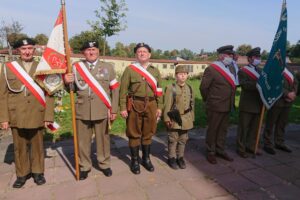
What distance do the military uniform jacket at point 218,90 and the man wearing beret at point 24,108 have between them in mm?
2425

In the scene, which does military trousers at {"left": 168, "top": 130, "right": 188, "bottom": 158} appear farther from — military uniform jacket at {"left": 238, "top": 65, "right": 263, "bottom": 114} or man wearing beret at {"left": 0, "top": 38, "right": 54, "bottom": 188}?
man wearing beret at {"left": 0, "top": 38, "right": 54, "bottom": 188}

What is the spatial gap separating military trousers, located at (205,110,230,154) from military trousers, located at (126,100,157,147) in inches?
40.7

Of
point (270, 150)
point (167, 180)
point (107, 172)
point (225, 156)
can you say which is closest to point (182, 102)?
point (167, 180)

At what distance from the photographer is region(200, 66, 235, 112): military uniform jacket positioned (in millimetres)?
4406

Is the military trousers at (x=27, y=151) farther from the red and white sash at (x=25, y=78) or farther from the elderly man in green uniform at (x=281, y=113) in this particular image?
the elderly man in green uniform at (x=281, y=113)

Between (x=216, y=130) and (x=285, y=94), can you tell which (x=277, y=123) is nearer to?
(x=285, y=94)

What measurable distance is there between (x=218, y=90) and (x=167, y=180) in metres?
1.64

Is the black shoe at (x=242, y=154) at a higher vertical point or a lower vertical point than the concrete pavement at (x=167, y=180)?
higher

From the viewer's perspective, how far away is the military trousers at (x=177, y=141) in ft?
13.9

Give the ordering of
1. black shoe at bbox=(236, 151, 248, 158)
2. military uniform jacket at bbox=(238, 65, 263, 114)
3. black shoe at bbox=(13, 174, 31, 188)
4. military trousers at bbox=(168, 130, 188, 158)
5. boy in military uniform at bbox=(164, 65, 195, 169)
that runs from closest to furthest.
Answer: black shoe at bbox=(13, 174, 31, 188), boy in military uniform at bbox=(164, 65, 195, 169), military trousers at bbox=(168, 130, 188, 158), military uniform jacket at bbox=(238, 65, 263, 114), black shoe at bbox=(236, 151, 248, 158)

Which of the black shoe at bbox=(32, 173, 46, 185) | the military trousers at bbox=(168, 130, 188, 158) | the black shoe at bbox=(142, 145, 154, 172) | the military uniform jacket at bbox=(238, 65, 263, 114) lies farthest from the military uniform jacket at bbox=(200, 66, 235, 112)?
the black shoe at bbox=(32, 173, 46, 185)

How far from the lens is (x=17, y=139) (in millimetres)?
3646

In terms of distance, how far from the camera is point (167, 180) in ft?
12.7

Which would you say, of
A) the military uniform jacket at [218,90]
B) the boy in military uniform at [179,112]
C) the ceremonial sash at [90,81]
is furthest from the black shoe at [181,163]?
the ceremonial sash at [90,81]
